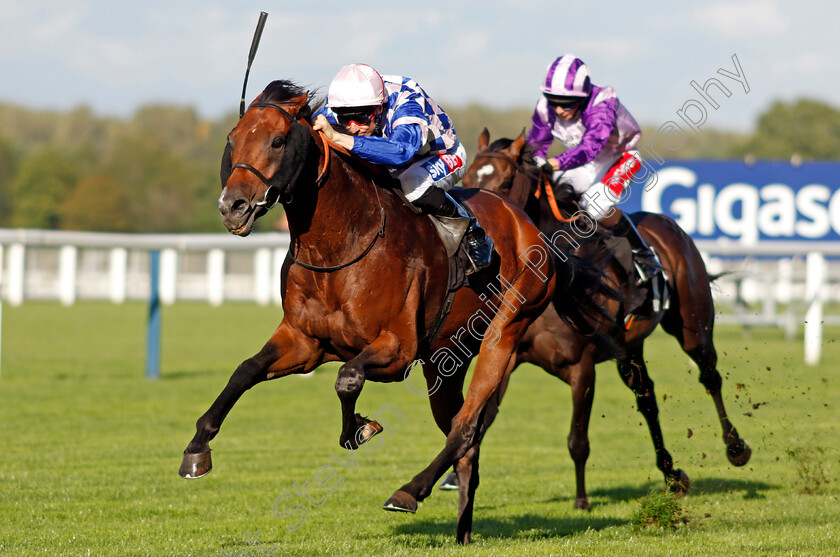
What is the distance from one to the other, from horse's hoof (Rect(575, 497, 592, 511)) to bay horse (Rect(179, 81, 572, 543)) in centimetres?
155

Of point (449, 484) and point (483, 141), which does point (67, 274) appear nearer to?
point (449, 484)

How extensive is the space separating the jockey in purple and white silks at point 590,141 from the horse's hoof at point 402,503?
2.72 metres

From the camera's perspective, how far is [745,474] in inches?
280

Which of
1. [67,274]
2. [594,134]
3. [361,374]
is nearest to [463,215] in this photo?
[361,374]

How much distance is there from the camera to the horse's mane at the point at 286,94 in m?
3.90

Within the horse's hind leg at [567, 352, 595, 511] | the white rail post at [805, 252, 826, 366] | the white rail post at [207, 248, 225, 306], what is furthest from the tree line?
the horse's hind leg at [567, 352, 595, 511]

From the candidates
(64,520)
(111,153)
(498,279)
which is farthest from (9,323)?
(111,153)

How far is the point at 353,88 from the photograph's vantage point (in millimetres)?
4152

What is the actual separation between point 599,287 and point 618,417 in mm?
4350

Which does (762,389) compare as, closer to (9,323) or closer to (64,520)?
(64,520)

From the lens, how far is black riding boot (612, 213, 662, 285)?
639 cm

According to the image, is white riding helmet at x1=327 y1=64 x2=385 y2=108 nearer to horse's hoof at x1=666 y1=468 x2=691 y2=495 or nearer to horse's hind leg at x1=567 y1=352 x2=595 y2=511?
horse's hind leg at x1=567 y1=352 x2=595 y2=511

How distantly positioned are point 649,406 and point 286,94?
3.63 m

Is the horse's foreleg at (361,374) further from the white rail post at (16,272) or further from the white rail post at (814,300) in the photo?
the white rail post at (16,272)
